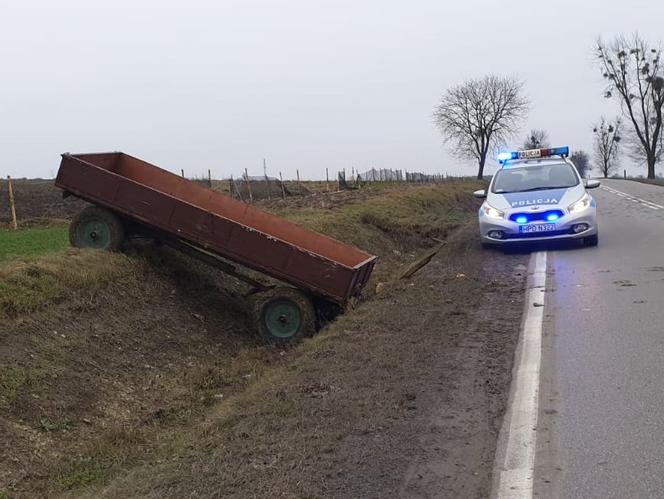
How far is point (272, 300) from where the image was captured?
895 centimetres

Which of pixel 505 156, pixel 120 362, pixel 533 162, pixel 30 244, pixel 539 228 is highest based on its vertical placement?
pixel 505 156

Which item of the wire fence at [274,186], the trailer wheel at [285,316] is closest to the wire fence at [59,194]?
the wire fence at [274,186]

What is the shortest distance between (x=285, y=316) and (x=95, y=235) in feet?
10.9

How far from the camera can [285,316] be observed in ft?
29.4

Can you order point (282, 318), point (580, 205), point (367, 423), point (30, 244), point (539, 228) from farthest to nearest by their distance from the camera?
point (30, 244) → point (580, 205) → point (539, 228) → point (282, 318) → point (367, 423)

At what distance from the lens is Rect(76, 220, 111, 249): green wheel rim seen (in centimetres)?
976

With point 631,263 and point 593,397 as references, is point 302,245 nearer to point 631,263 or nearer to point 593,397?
point 631,263

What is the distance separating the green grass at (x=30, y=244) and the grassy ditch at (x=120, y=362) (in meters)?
1.64

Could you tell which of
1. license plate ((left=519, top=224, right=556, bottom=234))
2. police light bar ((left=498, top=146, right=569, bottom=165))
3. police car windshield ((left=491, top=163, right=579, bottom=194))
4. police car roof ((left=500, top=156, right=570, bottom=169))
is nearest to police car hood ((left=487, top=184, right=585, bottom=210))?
police car windshield ((left=491, top=163, right=579, bottom=194))

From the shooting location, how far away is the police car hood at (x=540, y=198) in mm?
11883

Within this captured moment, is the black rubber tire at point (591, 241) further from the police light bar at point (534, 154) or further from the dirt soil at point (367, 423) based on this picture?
the dirt soil at point (367, 423)

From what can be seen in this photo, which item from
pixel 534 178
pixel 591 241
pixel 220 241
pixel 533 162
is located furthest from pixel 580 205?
pixel 220 241

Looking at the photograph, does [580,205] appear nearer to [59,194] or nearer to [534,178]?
[534,178]

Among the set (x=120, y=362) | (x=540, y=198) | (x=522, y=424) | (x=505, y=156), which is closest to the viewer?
(x=522, y=424)
